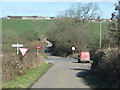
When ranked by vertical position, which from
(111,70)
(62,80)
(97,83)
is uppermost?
(111,70)

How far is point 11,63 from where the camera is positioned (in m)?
20.2

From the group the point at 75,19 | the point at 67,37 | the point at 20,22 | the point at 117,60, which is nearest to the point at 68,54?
the point at 67,37

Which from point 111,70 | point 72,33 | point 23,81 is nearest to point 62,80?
point 23,81

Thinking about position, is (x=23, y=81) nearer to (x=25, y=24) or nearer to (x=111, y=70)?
(x=111, y=70)

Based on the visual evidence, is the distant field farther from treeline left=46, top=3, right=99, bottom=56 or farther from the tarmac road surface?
the tarmac road surface

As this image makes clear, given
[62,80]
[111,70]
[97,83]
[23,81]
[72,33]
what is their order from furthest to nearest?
[72,33], [62,80], [23,81], [97,83], [111,70]

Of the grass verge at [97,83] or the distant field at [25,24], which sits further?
the distant field at [25,24]

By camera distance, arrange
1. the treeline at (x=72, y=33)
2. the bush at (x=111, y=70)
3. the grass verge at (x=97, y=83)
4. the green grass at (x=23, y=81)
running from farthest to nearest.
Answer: the treeline at (x=72, y=33) → the green grass at (x=23, y=81) → the grass verge at (x=97, y=83) → the bush at (x=111, y=70)

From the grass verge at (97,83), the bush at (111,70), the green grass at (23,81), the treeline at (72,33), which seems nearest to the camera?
the bush at (111,70)

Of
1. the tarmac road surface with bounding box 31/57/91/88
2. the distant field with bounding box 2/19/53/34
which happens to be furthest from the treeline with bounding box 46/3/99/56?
Result: the tarmac road surface with bounding box 31/57/91/88

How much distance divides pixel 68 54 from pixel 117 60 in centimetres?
5585

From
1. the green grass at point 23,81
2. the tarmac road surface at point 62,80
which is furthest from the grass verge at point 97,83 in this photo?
the green grass at point 23,81

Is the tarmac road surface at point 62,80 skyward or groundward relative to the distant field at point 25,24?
groundward

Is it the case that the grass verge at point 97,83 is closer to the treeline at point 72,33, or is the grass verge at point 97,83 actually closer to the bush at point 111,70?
the bush at point 111,70
